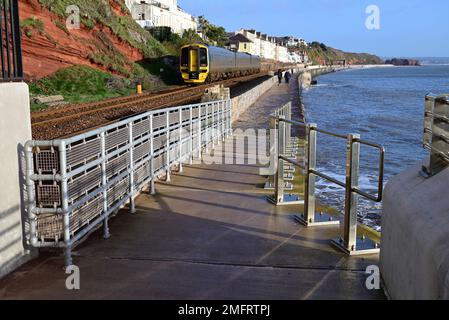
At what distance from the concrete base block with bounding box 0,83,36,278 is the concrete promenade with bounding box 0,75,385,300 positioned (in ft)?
0.58

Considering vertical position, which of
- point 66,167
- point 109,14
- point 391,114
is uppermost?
point 109,14

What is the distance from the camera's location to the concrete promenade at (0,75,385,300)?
13.9 ft

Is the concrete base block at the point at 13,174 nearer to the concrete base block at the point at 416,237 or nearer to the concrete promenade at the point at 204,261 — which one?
the concrete promenade at the point at 204,261

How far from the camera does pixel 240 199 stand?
24.8ft

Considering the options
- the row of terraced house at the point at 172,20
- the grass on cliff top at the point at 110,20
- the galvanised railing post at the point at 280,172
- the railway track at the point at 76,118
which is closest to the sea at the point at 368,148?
the galvanised railing post at the point at 280,172

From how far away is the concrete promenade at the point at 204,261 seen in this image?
4.25 metres

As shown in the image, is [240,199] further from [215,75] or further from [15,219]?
[215,75]

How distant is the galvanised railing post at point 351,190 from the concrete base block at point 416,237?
2.67ft

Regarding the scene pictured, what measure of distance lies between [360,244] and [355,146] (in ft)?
3.44

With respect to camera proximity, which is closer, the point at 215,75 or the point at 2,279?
the point at 2,279

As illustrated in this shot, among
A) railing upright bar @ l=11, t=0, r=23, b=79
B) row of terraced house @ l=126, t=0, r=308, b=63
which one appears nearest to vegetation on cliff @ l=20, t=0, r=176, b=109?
railing upright bar @ l=11, t=0, r=23, b=79
